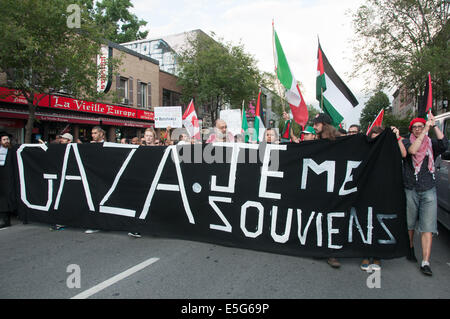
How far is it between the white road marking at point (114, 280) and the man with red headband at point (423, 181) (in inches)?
129

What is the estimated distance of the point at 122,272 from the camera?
12.0ft

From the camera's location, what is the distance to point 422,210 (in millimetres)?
3803

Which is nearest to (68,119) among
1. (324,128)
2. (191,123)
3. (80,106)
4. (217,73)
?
(80,106)

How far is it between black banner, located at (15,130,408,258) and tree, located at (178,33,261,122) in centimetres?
2112

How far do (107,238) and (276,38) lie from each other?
4.89 m

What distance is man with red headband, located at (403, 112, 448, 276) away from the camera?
373cm

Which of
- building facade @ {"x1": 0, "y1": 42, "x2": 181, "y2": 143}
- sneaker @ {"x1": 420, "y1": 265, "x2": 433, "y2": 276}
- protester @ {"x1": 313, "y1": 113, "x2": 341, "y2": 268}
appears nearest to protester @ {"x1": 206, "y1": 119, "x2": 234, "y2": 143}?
protester @ {"x1": 313, "y1": 113, "x2": 341, "y2": 268}

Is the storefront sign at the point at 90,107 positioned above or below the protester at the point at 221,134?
above

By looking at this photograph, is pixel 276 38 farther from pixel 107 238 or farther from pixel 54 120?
pixel 54 120

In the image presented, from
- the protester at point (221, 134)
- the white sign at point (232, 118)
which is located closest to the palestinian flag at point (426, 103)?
the protester at point (221, 134)

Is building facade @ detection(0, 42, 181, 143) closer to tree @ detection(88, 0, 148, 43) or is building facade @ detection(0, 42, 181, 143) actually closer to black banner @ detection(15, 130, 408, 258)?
black banner @ detection(15, 130, 408, 258)

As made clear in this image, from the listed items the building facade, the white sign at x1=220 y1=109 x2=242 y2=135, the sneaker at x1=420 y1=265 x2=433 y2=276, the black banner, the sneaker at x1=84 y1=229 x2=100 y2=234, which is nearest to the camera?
the sneaker at x1=420 y1=265 x2=433 y2=276

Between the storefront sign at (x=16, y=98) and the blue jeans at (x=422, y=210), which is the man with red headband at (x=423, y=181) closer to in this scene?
the blue jeans at (x=422, y=210)

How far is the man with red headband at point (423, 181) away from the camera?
3.73 m
